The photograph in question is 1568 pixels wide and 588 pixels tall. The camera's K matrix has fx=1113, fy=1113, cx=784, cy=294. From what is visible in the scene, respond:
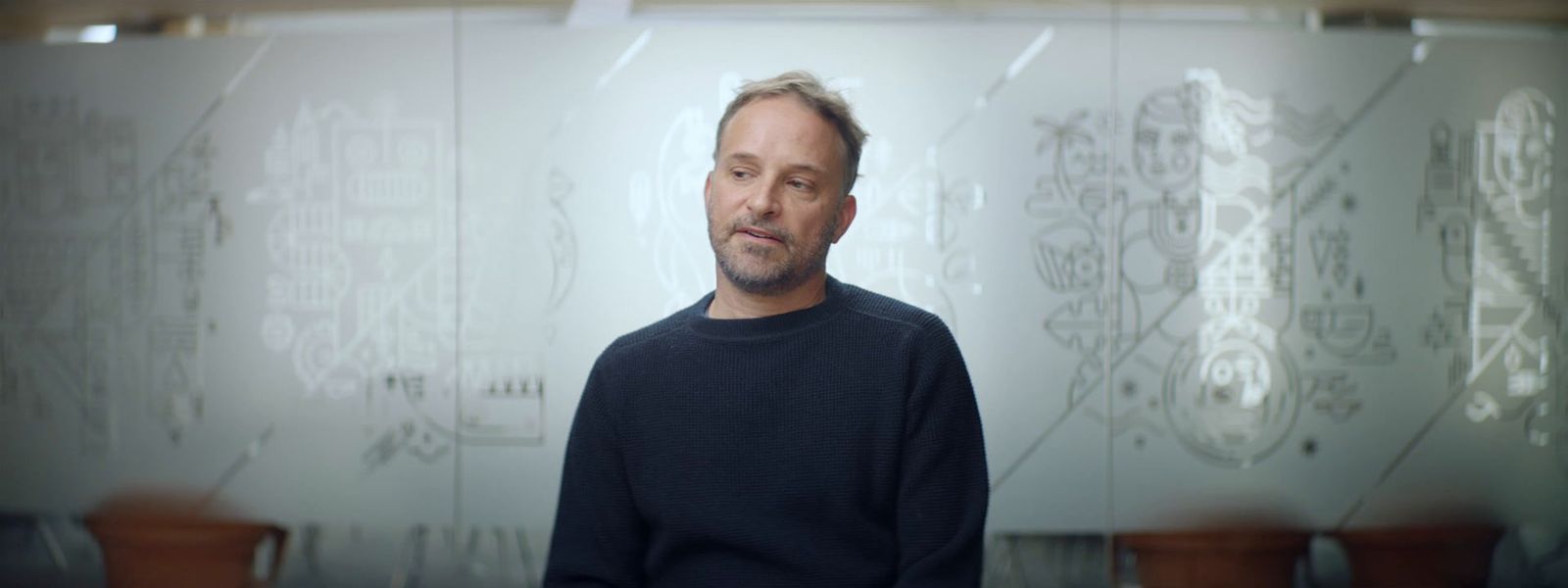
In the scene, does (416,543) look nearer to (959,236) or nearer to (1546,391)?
(959,236)

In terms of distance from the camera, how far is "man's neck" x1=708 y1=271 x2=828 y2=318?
4.80 ft

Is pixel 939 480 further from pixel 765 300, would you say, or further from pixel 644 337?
pixel 644 337

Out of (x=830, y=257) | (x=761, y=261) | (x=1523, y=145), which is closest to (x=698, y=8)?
(x=830, y=257)

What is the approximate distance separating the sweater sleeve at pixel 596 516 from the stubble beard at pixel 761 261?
0.76 ft

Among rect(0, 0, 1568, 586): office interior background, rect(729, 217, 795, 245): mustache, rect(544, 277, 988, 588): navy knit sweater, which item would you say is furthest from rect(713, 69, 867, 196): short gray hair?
rect(0, 0, 1568, 586): office interior background

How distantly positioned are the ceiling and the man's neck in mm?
1631

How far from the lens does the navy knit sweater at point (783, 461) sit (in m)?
1.36

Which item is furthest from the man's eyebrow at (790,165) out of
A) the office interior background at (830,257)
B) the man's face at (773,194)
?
the office interior background at (830,257)

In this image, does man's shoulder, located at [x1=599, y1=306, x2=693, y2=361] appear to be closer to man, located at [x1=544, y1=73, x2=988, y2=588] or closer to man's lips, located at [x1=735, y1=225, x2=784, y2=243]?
man, located at [x1=544, y1=73, x2=988, y2=588]

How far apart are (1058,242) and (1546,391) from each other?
4.85ft

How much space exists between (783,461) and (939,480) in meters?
0.19

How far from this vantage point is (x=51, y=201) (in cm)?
310

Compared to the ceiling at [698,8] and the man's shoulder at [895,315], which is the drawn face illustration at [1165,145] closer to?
the ceiling at [698,8]

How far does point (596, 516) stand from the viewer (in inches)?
55.2
